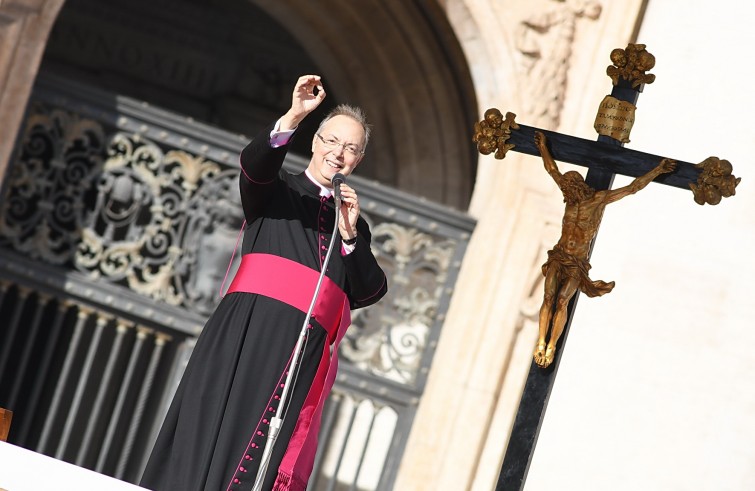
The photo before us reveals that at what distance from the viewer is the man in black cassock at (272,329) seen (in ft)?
12.7

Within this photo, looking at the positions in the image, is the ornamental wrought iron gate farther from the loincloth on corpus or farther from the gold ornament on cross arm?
the loincloth on corpus

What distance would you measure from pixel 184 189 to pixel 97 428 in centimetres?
161

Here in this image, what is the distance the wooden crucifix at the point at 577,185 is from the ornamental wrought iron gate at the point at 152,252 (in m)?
2.71

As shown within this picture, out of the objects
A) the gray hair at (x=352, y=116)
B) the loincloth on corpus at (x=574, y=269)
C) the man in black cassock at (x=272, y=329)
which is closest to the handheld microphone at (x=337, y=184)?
Answer: the man in black cassock at (x=272, y=329)

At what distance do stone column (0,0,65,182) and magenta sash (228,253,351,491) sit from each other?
2.44m

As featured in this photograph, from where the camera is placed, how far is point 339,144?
153 inches

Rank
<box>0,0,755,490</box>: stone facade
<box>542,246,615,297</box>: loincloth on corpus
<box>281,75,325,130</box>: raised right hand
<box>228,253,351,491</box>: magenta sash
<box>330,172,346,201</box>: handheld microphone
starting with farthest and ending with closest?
<box>0,0,755,490</box>: stone facade < <box>228,253,351,491</box>: magenta sash < <box>542,246,615,297</box>: loincloth on corpus < <box>281,75,325,130</box>: raised right hand < <box>330,172,346,201</box>: handheld microphone

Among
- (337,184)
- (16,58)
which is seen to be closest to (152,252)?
(16,58)

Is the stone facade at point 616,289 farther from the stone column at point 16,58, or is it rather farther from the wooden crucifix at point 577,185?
the wooden crucifix at point 577,185

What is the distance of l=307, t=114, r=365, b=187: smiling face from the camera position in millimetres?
3889

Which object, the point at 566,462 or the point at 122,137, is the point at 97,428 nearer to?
the point at 122,137

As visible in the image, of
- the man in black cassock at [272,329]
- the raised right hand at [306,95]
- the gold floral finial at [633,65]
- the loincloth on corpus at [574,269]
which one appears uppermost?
the gold floral finial at [633,65]

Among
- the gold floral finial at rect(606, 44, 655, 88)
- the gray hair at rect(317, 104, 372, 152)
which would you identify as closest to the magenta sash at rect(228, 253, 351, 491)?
the gray hair at rect(317, 104, 372, 152)

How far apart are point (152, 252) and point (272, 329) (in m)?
2.94
